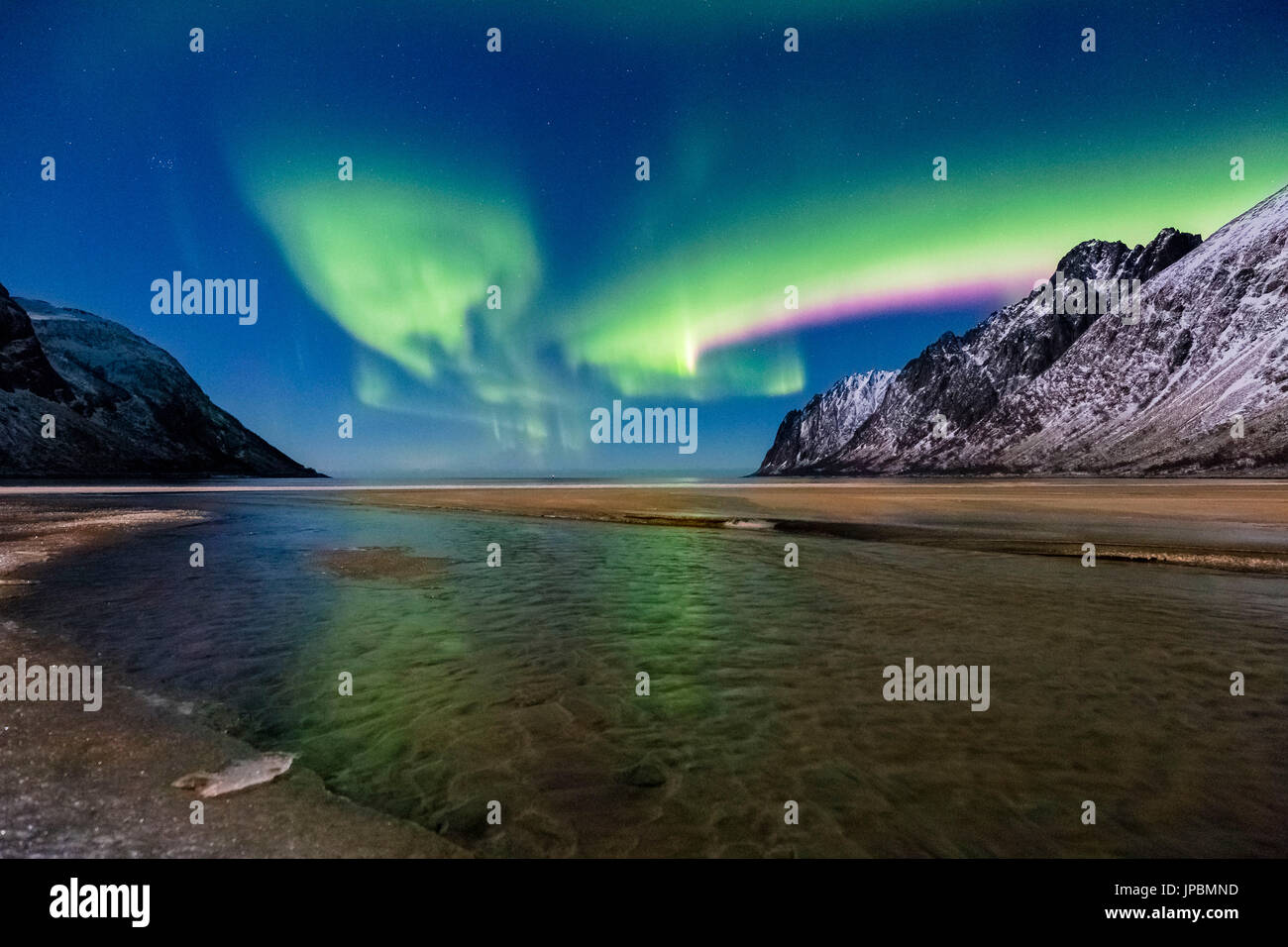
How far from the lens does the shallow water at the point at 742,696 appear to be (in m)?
5.48

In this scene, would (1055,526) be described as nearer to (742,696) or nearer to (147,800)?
(742,696)

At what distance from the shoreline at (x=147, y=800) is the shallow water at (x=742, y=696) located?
1.26 ft

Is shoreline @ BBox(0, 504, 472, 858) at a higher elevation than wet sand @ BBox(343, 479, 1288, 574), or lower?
lower

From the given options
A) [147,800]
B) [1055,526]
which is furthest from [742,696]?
[1055,526]

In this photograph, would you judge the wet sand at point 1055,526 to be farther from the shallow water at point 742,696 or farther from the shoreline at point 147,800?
the shoreline at point 147,800

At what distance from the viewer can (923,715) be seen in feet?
26.3

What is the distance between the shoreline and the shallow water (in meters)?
0.38

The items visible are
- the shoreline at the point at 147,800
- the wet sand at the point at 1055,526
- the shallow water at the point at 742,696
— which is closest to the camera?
the shoreline at the point at 147,800

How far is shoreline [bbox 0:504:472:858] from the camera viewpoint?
4941mm

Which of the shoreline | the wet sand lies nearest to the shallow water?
the shoreline

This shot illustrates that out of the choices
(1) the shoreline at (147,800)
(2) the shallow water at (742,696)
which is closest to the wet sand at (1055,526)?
(2) the shallow water at (742,696)

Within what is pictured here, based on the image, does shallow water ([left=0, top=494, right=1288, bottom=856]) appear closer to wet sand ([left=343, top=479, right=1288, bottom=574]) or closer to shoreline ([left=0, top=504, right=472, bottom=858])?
shoreline ([left=0, top=504, right=472, bottom=858])
